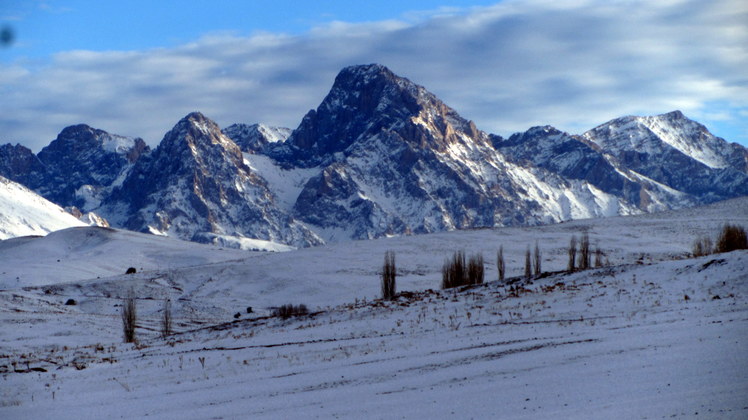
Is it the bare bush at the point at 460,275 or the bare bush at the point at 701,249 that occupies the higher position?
the bare bush at the point at 701,249

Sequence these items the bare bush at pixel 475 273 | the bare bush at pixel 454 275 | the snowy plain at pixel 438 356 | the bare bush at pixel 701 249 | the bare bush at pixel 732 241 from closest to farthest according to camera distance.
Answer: the snowy plain at pixel 438 356 < the bare bush at pixel 732 241 < the bare bush at pixel 454 275 < the bare bush at pixel 475 273 < the bare bush at pixel 701 249

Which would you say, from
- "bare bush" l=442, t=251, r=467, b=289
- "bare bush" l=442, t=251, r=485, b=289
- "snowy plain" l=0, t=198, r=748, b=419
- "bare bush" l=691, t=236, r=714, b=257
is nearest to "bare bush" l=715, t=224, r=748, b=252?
"bare bush" l=691, t=236, r=714, b=257

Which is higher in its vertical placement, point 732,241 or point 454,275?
point 732,241

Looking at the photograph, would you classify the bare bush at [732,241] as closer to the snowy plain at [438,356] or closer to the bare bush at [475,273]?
the bare bush at [475,273]

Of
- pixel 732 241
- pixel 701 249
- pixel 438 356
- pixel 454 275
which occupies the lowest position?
pixel 438 356

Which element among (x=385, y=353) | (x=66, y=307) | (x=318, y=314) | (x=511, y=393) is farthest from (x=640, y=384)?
(x=66, y=307)

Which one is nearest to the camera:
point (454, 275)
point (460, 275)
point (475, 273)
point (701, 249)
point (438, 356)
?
point (438, 356)

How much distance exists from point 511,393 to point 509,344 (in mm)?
7597

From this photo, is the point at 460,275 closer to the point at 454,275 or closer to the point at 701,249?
the point at 454,275

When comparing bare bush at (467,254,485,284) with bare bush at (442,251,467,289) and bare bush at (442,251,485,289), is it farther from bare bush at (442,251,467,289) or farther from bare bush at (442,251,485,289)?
bare bush at (442,251,467,289)

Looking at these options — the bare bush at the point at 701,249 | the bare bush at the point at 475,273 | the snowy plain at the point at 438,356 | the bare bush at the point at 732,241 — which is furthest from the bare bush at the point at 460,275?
the bare bush at the point at 732,241

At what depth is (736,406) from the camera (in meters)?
15.7

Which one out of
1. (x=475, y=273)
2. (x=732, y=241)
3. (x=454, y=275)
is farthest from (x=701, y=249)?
(x=454, y=275)

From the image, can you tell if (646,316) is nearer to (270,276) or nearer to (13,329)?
(13,329)
